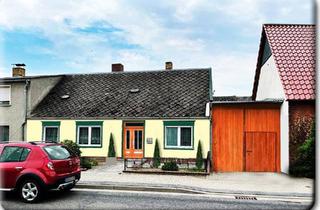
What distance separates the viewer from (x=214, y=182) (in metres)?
12.4

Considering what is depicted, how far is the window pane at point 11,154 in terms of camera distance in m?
9.42

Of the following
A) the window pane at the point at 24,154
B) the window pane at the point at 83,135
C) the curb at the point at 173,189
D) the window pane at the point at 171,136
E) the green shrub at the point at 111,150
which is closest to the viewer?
the window pane at the point at 24,154

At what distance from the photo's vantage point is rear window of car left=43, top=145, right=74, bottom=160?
31.0 feet

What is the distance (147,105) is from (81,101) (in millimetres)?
4895

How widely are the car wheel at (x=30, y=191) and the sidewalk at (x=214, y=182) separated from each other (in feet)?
8.87

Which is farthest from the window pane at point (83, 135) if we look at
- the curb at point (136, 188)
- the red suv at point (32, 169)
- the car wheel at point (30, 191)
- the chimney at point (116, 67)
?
the car wheel at point (30, 191)

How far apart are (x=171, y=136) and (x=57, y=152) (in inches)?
407

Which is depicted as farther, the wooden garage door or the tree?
the wooden garage door

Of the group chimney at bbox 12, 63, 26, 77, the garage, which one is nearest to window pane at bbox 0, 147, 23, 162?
the garage

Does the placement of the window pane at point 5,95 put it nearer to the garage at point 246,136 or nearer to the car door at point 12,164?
the car door at point 12,164

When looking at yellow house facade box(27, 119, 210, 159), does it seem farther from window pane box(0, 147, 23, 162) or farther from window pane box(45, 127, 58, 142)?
window pane box(0, 147, 23, 162)

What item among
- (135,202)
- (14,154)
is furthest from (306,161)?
(14,154)

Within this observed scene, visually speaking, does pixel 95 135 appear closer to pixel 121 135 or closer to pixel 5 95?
pixel 121 135

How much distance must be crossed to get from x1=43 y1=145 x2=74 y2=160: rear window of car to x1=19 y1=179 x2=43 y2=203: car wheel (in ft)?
2.87
